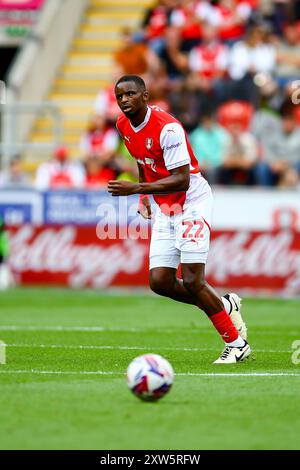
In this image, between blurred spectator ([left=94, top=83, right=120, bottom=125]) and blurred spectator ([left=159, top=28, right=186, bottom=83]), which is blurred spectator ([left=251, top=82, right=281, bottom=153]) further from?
blurred spectator ([left=94, top=83, right=120, bottom=125])

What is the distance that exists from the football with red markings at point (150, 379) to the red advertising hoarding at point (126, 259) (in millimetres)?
12734

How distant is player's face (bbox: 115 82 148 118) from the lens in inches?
415

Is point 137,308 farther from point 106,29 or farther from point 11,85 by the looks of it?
point 106,29

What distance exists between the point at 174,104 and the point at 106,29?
6677 mm

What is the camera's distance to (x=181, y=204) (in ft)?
36.2

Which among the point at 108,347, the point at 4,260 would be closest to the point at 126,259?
the point at 4,260

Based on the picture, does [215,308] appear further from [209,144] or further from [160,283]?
[209,144]

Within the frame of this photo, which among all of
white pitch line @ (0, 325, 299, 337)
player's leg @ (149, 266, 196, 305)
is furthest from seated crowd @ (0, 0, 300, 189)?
player's leg @ (149, 266, 196, 305)

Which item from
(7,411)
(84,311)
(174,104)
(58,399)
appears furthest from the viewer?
(174,104)

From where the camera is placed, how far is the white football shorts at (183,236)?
10859 millimetres

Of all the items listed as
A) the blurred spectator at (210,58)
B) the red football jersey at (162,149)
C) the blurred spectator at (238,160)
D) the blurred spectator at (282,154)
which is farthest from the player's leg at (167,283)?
the blurred spectator at (210,58)

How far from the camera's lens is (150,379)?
8.45 m

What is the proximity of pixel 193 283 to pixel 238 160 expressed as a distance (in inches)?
489

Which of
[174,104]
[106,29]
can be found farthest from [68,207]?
[106,29]
